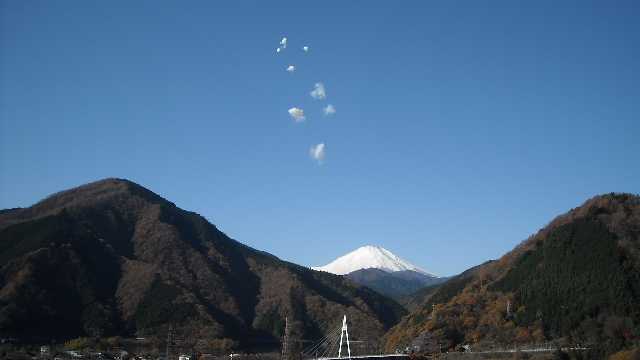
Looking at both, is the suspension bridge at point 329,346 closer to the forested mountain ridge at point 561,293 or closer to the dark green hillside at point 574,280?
the forested mountain ridge at point 561,293

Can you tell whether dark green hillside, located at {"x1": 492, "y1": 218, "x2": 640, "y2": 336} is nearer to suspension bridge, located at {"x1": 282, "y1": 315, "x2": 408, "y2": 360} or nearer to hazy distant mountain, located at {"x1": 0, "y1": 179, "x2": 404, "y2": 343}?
suspension bridge, located at {"x1": 282, "y1": 315, "x2": 408, "y2": 360}

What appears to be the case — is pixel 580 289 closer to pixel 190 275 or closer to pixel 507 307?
pixel 507 307

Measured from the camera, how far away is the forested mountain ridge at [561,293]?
95.2 meters

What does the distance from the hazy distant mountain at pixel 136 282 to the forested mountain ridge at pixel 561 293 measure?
37.8 meters

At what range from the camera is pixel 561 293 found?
104 metres

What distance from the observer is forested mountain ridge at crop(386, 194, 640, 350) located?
9519 cm

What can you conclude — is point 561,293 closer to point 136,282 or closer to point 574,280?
point 574,280

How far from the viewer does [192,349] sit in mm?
127125

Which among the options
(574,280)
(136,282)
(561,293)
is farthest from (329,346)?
(574,280)

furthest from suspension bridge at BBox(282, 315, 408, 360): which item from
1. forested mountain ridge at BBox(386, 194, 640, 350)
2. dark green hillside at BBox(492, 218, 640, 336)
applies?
dark green hillside at BBox(492, 218, 640, 336)

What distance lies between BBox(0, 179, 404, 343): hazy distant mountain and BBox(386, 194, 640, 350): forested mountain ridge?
3779 cm

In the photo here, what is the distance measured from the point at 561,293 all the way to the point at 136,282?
280ft

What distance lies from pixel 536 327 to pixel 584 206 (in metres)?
33.4

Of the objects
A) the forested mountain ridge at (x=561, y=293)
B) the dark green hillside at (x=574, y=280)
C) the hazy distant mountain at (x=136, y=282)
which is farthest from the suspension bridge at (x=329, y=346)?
the dark green hillside at (x=574, y=280)
